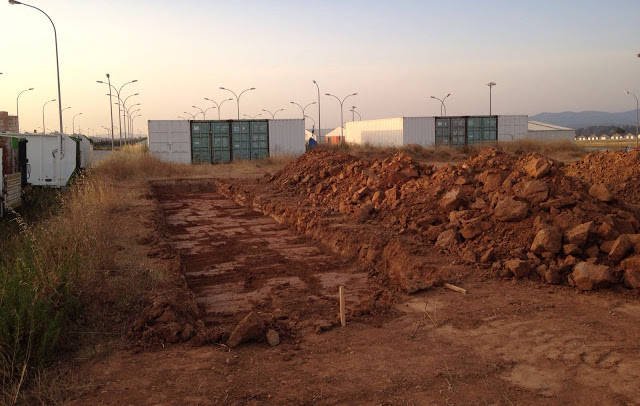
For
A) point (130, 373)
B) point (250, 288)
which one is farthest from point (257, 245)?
point (130, 373)

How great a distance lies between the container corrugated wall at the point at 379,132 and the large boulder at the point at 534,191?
36.1 metres

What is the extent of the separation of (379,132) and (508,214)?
1643 inches

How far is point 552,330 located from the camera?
5.68 meters

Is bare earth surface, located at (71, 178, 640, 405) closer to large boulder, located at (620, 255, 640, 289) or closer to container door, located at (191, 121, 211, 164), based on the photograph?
large boulder, located at (620, 255, 640, 289)

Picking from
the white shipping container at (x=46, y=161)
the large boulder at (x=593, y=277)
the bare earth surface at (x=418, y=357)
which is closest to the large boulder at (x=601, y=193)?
the large boulder at (x=593, y=277)

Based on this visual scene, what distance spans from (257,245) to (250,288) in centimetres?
339

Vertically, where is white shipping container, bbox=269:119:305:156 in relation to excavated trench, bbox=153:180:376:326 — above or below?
above

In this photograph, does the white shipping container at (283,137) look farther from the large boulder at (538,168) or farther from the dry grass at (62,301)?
the large boulder at (538,168)

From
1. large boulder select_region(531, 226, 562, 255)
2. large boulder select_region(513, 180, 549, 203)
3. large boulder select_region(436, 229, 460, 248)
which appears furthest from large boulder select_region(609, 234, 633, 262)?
large boulder select_region(436, 229, 460, 248)

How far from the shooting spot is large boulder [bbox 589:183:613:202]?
8945mm

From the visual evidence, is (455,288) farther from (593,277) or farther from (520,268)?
(593,277)

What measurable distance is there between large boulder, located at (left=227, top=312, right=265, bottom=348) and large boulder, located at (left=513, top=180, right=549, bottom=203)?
Result: 5329 millimetres

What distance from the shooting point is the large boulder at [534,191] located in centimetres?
884

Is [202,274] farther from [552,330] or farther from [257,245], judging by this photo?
[552,330]
